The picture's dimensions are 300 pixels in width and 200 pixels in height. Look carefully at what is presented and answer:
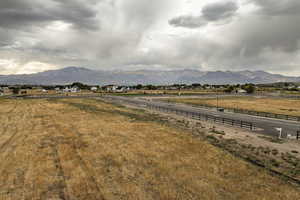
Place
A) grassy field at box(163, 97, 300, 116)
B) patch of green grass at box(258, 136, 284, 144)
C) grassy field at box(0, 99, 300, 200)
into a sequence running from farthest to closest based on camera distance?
grassy field at box(163, 97, 300, 116) < patch of green grass at box(258, 136, 284, 144) < grassy field at box(0, 99, 300, 200)

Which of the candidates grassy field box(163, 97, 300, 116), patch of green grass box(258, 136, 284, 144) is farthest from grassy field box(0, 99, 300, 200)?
grassy field box(163, 97, 300, 116)

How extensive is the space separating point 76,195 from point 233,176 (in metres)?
9.56

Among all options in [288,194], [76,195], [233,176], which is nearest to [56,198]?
[76,195]

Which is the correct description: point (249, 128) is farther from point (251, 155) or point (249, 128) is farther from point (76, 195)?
point (76, 195)

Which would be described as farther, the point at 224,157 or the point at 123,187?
the point at 224,157

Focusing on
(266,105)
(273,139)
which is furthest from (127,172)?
(266,105)

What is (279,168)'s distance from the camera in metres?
14.2

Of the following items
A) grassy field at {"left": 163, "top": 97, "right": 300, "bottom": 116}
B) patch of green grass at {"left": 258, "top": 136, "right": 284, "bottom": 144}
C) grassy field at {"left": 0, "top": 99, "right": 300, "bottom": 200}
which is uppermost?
grassy field at {"left": 0, "top": 99, "right": 300, "bottom": 200}

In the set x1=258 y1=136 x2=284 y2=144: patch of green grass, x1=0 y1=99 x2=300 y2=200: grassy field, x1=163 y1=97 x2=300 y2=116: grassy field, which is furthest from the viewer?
x1=163 y1=97 x2=300 y2=116: grassy field

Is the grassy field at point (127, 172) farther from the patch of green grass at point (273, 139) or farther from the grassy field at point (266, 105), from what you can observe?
the grassy field at point (266, 105)

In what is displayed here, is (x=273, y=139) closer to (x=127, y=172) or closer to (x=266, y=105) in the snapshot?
(x=127, y=172)

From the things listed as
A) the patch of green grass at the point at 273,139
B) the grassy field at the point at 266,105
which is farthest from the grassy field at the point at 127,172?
the grassy field at the point at 266,105

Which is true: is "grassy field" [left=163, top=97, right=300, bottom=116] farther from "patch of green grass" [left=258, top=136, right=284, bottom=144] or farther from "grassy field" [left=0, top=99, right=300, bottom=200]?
"grassy field" [left=0, top=99, right=300, bottom=200]

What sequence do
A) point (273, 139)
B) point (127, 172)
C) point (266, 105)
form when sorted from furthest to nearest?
point (266, 105) < point (273, 139) < point (127, 172)
